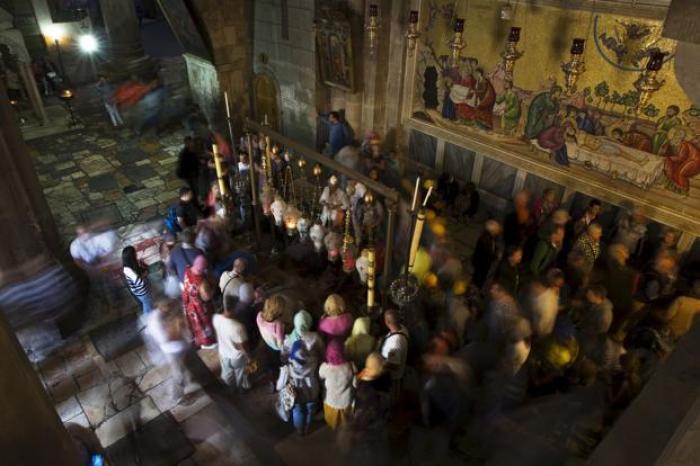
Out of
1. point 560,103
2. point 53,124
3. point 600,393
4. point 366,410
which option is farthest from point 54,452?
point 53,124

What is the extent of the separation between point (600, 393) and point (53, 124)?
14336mm

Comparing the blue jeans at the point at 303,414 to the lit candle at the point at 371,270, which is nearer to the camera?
the blue jeans at the point at 303,414

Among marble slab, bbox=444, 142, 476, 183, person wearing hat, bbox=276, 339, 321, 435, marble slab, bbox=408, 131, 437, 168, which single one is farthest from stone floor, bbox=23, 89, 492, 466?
marble slab, bbox=408, 131, 437, 168

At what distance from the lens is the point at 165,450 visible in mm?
4742

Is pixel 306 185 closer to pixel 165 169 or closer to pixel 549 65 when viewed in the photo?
pixel 165 169

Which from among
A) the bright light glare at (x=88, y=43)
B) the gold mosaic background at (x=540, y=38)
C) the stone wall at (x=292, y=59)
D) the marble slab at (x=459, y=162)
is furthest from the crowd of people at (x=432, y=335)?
the bright light glare at (x=88, y=43)

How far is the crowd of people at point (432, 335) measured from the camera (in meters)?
4.41

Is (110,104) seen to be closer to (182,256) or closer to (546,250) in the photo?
(182,256)

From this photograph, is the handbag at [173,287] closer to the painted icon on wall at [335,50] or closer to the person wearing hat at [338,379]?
the person wearing hat at [338,379]

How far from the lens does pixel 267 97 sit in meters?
11.7

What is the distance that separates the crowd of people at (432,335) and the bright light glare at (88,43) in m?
12.9

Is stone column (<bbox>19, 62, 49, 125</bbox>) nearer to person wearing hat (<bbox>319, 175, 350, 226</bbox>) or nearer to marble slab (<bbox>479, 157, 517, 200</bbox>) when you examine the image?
person wearing hat (<bbox>319, 175, 350, 226</bbox>)

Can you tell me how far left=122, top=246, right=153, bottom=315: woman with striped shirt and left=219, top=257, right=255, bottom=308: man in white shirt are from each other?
1.16 metres

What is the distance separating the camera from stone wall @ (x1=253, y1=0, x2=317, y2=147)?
988cm
